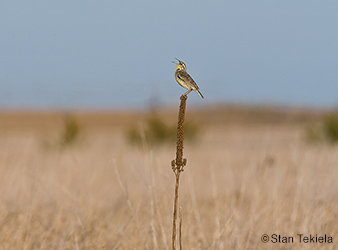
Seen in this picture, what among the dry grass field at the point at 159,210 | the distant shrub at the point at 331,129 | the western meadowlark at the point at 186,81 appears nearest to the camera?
the western meadowlark at the point at 186,81

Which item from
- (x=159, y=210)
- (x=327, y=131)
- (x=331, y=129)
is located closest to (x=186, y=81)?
(x=159, y=210)

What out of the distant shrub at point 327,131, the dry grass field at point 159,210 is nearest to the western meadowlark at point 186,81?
the dry grass field at point 159,210

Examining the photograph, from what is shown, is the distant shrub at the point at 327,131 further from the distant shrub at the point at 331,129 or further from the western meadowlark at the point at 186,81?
the western meadowlark at the point at 186,81

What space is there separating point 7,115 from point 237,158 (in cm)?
3967

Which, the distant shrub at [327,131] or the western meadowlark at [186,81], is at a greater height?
the western meadowlark at [186,81]

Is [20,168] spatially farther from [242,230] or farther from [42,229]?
[242,230]

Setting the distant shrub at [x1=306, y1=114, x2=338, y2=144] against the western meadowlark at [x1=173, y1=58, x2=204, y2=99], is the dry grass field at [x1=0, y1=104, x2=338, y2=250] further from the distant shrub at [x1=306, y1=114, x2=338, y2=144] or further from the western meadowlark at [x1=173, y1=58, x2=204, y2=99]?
the distant shrub at [x1=306, y1=114, x2=338, y2=144]

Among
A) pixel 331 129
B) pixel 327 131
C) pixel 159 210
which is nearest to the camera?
pixel 159 210

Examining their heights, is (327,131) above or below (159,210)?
below

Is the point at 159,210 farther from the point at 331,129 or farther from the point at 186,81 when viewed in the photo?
the point at 331,129

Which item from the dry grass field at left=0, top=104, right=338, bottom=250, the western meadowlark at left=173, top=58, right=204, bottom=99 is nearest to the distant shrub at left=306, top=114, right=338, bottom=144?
the dry grass field at left=0, top=104, right=338, bottom=250

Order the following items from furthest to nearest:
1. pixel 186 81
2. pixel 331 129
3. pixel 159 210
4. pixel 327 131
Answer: pixel 327 131 → pixel 331 129 → pixel 159 210 → pixel 186 81

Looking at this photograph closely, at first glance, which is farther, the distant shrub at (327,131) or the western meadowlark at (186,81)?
the distant shrub at (327,131)

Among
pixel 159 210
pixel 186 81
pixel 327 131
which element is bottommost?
pixel 327 131
